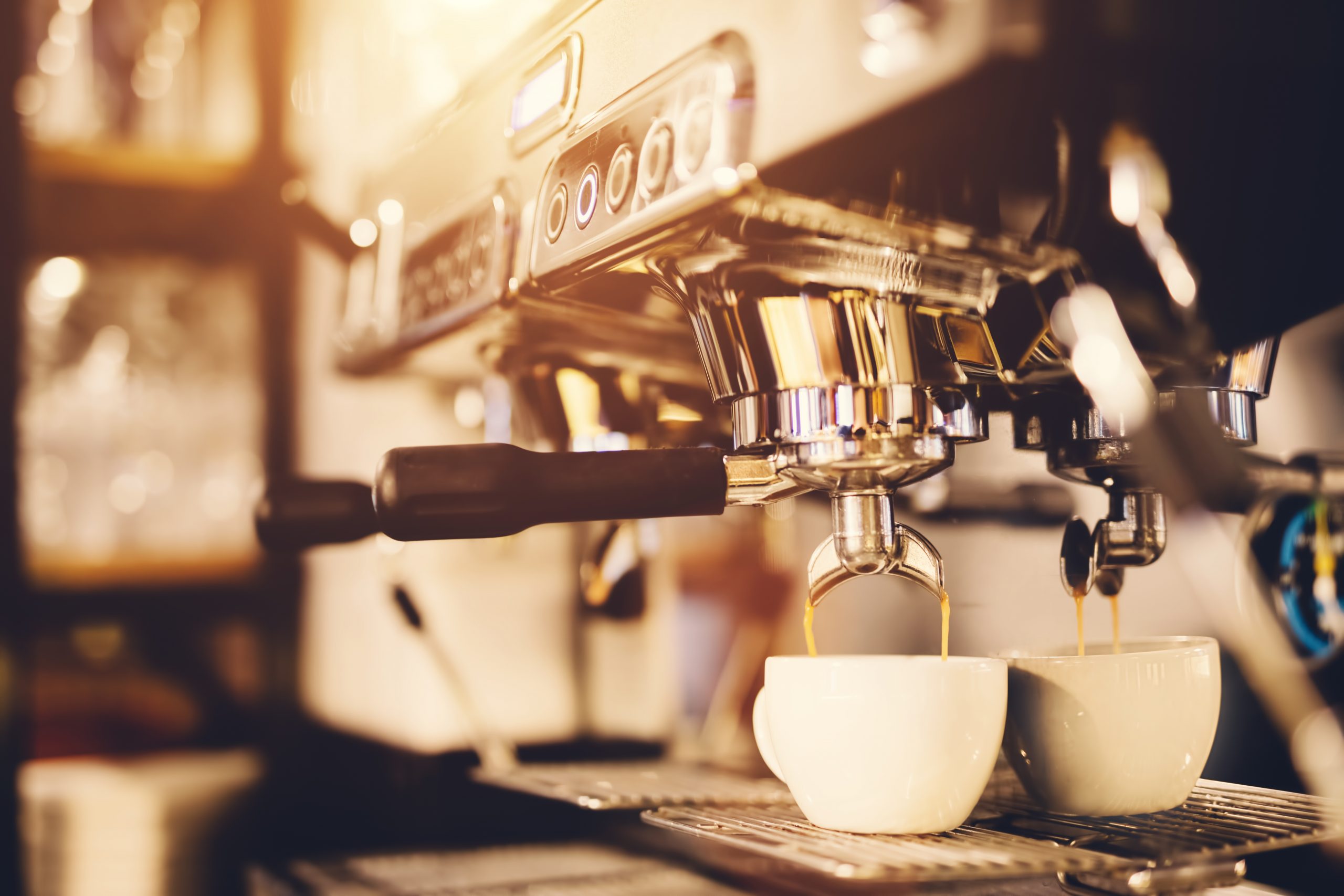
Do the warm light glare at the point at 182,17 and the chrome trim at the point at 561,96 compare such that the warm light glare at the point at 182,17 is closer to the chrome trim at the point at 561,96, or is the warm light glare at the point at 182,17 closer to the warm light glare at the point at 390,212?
the warm light glare at the point at 390,212

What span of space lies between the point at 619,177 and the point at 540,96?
0.10 m

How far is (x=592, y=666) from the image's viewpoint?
0.88 m

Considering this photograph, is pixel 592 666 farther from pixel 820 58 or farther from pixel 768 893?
pixel 820 58

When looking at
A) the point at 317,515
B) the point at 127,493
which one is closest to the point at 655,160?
the point at 317,515

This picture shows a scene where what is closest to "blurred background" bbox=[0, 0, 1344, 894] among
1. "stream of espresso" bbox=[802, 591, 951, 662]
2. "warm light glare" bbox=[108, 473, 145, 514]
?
"warm light glare" bbox=[108, 473, 145, 514]

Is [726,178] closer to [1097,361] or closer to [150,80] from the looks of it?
[1097,361]

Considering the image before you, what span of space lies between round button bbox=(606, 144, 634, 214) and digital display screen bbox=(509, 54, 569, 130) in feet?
0.24

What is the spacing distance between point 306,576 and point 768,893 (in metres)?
0.66

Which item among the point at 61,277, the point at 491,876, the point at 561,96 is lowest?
the point at 491,876

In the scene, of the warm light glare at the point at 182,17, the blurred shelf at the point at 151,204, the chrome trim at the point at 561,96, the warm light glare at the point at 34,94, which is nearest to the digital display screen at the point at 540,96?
the chrome trim at the point at 561,96

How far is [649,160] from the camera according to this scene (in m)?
0.39

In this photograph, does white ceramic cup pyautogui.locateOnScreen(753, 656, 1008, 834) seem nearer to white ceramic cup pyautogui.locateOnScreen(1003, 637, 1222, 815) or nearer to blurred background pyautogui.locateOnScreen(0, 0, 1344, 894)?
white ceramic cup pyautogui.locateOnScreen(1003, 637, 1222, 815)

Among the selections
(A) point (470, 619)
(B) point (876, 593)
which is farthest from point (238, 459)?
(B) point (876, 593)

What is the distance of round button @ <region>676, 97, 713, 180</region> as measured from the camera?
1.17ft
